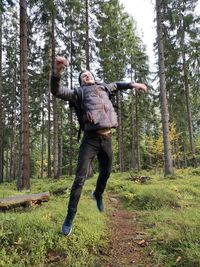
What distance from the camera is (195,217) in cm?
647

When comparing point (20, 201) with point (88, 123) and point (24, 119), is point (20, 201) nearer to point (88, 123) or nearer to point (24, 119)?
point (88, 123)

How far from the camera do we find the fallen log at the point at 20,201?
6.93m

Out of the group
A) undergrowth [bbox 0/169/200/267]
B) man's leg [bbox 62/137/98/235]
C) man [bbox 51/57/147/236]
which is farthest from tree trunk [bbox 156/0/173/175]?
man's leg [bbox 62/137/98/235]

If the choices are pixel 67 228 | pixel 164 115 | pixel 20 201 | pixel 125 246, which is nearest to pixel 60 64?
pixel 67 228

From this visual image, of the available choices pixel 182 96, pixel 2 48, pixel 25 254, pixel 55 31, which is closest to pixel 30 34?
pixel 55 31

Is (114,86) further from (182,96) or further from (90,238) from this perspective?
(182,96)

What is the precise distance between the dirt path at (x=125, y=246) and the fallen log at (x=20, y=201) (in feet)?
5.84

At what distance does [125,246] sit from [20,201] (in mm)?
2827

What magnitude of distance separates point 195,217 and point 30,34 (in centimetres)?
1622

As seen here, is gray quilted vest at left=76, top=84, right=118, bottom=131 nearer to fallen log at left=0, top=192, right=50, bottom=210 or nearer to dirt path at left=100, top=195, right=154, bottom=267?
dirt path at left=100, top=195, right=154, bottom=267

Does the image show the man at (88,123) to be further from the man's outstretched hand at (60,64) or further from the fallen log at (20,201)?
the fallen log at (20,201)

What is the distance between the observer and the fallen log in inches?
273

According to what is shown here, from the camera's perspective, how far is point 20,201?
23.6ft

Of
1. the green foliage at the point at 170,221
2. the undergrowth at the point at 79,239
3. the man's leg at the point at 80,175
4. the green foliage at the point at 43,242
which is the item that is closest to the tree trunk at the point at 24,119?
the green foliage at the point at 170,221
